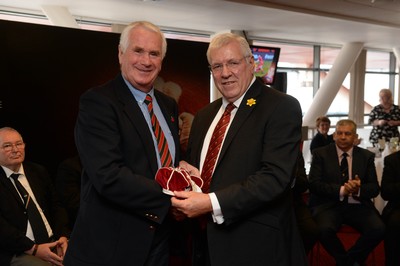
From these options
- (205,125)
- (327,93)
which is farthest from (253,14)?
Result: (205,125)

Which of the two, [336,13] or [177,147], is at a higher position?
[336,13]

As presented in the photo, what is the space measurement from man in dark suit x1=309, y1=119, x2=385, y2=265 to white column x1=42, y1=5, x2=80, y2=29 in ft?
15.8

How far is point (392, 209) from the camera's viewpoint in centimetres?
405

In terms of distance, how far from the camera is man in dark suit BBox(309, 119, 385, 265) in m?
3.88

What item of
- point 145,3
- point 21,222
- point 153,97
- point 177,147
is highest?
point 145,3

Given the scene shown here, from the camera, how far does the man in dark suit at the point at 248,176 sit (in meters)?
1.91

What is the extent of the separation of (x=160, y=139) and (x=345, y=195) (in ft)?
8.25

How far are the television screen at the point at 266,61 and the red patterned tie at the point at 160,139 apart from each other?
758 cm

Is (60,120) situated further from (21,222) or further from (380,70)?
(380,70)

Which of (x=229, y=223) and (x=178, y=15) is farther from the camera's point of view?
(x=178, y=15)

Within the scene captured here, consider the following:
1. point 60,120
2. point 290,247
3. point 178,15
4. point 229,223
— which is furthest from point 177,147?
point 178,15

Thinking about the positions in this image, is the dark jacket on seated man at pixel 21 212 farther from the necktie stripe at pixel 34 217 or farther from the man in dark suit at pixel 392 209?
the man in dark suit at pixel 392 209

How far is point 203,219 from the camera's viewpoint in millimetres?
2186

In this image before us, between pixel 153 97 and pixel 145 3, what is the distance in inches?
204
